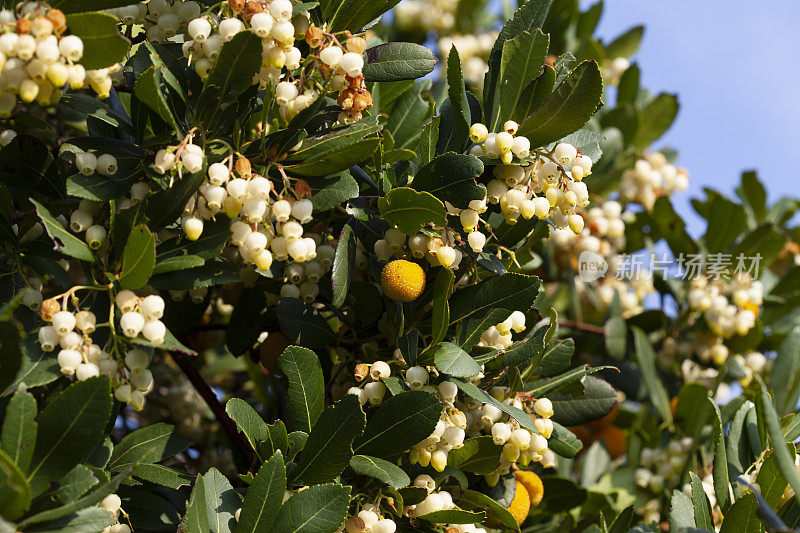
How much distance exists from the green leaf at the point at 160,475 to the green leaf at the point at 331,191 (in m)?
0.60

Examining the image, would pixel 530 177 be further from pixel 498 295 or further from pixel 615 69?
pixel 615 69

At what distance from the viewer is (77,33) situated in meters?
1.28

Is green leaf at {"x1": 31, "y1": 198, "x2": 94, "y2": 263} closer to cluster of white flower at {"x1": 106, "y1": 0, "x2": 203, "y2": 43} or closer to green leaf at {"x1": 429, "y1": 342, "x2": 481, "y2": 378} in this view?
cluster of white flower at {"x1": 106, "y1": 0, "x2": 203, "y2": 43}

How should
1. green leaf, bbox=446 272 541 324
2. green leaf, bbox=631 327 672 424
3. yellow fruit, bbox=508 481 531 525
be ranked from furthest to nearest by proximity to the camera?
1. green leaf, bbox=631 327 672 424
2. yellow fruit, bbox=508 481 531 525
3. green leaf, bbox=446 272 541 324

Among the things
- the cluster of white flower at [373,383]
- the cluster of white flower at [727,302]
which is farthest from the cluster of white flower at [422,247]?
the cluster of white flower at [727,302]

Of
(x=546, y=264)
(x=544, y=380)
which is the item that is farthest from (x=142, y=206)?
(x=546, y=264)

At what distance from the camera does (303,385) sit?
155 centimetres

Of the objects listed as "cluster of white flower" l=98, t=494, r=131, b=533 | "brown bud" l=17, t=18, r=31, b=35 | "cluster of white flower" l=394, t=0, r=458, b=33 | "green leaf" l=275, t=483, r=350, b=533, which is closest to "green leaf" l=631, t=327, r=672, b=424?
"green leaf" l=275, t=483, r=350, b=533

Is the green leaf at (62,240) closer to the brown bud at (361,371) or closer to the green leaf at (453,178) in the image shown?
the brown bud at (361,371)

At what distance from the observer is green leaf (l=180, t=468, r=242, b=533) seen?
53.1 inches

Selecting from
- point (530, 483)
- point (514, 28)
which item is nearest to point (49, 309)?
point (514, 28)

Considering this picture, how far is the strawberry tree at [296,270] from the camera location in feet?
4.32

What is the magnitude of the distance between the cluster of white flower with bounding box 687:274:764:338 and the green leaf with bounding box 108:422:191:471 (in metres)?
1.99

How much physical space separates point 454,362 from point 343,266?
0.96 feet
